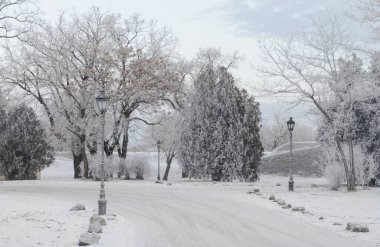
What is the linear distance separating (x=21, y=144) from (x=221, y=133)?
14.8 metres

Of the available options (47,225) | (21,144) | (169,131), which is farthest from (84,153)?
(47,225)

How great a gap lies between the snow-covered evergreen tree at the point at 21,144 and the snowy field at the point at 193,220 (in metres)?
14.4

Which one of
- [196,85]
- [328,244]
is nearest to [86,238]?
[328,244]

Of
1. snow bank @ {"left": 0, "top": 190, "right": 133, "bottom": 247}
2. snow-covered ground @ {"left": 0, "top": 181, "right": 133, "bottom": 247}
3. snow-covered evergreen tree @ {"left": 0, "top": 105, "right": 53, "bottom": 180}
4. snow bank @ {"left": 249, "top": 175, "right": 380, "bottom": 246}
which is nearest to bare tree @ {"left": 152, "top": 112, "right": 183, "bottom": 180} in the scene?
snow-covered evergreen tree @ {"left": 0, "top": 105, "right": 53, "bottom": 180}

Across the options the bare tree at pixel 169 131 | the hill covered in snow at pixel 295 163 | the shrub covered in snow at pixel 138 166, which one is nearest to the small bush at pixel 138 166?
the shrub covered in snow at pixel 138 166

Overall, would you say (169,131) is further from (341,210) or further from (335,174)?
(341,210)

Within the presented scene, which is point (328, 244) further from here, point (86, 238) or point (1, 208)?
point (1, 208)

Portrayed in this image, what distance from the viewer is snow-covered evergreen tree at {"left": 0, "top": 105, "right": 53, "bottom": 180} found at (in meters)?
37.9

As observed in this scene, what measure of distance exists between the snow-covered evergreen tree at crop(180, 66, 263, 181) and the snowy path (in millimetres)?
13868

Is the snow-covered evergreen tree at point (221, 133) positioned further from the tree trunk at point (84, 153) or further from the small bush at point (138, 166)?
the tree trunk at point (84, 153)

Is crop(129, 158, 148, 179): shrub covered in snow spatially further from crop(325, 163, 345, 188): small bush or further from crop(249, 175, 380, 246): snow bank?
crop(249, 175, 380, 246): snow bank

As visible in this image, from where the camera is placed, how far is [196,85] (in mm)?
41156

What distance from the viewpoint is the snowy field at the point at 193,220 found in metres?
12.2

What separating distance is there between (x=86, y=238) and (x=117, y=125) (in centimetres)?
2767
